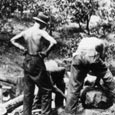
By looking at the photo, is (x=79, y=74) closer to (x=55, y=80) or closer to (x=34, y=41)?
(x=55, y=80)

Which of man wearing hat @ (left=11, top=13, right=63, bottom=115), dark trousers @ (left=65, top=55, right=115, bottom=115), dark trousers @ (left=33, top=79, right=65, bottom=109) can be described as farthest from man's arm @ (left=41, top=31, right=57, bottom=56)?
dark trousers @ (left=33, top=79, right=65, bottom=109)

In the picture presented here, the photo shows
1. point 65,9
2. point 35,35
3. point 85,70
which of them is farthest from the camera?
point 65,9

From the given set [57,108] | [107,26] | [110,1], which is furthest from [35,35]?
[107,26]

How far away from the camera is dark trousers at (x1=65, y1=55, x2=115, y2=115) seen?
21.2 feet

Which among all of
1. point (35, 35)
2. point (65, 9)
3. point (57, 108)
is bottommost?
point (57, 108)

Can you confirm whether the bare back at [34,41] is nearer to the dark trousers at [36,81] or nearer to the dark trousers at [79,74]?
the dark trousers at [36,81]

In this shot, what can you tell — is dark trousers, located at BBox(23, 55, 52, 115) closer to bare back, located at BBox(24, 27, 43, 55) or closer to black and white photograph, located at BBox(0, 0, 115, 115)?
black and white photograph, located at BBox(0, 0, 115, 115)

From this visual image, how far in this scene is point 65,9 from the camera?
554 inches

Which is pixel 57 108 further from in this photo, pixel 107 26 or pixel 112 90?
pixel 107 26

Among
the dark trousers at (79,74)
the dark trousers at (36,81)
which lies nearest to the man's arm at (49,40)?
the dark trousers at (36,81)

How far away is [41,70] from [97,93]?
59.9 inches

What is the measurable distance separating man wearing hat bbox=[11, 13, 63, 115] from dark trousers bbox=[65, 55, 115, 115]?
21.6 inches

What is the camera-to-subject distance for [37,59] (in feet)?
19.5

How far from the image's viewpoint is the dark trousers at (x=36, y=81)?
19.7ft
